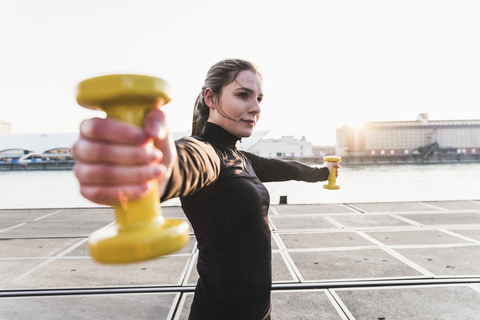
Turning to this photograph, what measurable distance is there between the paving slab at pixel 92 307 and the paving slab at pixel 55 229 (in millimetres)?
2732

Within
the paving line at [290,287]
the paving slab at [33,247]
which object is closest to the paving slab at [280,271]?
the paving line at [290,287]

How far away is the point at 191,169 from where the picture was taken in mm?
750

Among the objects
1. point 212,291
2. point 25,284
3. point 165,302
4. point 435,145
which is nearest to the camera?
point 212,291

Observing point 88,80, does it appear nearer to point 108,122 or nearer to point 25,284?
point 108,122

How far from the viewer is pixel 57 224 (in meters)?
6.38

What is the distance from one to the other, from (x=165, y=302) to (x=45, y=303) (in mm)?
1238

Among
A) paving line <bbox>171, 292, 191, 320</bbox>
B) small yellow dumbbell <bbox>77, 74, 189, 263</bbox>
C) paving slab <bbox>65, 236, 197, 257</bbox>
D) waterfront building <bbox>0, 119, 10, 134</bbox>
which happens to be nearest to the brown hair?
small yellow dumbbell <bbox>77, 74, 189, 263</bbox>

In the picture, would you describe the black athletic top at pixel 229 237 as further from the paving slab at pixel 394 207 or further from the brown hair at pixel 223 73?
the paving slab at pixel 394 207

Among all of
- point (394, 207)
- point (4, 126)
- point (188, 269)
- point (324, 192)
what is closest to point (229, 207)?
point (188, 269)

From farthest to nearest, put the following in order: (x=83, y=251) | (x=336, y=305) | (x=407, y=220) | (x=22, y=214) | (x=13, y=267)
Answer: (x=22, y=214)
(x=407, y=220)
(x=83, y=251)
(x=13, y=267)
(x=336, y=305)

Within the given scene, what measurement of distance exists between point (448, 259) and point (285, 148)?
2478 inches

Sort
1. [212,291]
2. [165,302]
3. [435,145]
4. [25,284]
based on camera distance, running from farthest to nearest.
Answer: [435,145] → [25,284] → [165,302] → [212,291]

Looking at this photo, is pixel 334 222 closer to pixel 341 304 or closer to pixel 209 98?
pixel 341 304

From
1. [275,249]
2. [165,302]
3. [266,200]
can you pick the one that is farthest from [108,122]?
[275,249]
